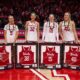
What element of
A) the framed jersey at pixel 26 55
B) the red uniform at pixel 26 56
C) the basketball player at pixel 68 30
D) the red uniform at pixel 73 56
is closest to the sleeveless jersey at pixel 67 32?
the basketball player at pixel 68 30

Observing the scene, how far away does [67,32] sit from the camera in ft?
32.9

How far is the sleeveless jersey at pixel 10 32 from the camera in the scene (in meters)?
10.0

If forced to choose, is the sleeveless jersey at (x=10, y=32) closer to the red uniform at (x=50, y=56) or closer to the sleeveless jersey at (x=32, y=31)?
the sleeveless jersey at (x=32, y=31)

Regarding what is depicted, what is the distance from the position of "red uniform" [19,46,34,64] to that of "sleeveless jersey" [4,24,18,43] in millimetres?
578

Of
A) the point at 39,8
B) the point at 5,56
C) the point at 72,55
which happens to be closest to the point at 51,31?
the point at 72,55

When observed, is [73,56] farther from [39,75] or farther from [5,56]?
[5,56]

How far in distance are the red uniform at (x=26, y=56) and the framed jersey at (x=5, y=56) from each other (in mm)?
365

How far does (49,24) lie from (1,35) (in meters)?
6.38

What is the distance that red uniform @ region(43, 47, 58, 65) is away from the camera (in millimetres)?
9848

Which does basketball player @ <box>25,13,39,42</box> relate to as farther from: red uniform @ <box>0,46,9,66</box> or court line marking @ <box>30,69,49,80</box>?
court line marking @ <box>30,69,49,80</box>

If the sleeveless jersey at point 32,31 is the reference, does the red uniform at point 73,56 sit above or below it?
below

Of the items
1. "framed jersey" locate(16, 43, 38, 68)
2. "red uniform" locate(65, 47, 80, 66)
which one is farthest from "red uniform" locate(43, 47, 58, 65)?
"red uniform" locate(65, 47, 80, 66)

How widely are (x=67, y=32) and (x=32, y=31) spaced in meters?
1.19

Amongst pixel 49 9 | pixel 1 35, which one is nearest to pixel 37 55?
pixel 1 35
